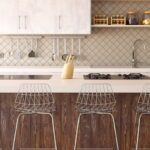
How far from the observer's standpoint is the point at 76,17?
16.5 ft

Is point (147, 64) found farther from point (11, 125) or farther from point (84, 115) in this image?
point (11, 125)

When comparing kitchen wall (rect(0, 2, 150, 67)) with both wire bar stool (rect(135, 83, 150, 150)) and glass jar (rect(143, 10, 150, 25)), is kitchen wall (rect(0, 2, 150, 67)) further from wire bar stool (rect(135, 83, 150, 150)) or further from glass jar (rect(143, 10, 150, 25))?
wire bar stool (rect(135, 83, 150, 150))

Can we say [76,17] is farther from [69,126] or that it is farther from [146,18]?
[69,126]

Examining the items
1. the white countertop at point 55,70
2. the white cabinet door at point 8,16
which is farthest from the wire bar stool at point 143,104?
the white cabinet door at point 8,16

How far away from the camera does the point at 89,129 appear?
3.32 m

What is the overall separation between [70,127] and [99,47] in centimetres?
247

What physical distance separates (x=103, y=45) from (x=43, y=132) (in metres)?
2.58

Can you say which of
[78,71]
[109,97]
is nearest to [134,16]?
[78,71]

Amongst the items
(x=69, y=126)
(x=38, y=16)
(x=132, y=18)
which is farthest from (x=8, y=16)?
(x=69, y=126)

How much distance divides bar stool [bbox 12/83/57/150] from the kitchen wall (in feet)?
7.55

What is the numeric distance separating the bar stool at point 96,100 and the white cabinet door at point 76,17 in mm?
2051

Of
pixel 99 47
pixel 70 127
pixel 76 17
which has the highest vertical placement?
pixel 76 17

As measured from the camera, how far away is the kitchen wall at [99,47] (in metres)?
5.45

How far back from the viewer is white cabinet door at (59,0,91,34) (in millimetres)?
5031
